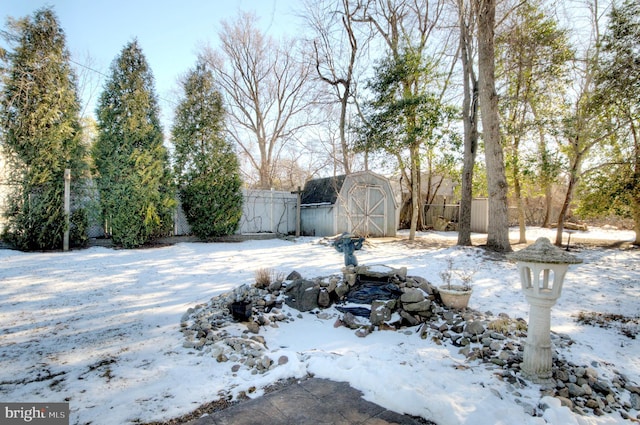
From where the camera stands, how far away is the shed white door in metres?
13.0

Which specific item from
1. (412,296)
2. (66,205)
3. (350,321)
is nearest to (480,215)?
(412,296)

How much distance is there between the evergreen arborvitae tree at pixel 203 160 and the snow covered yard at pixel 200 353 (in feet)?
14.3

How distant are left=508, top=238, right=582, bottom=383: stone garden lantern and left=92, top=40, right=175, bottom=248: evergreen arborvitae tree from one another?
9.18 metres

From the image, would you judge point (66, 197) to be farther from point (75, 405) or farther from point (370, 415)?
point (370, 415)

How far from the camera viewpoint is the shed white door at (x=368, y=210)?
42.8 feet

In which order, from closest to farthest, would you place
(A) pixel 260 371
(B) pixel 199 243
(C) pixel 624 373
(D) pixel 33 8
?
(A) pixel 260 371 → (C) pixel 624 373 → (D) pixel 33 8 → (B) pixel 199 243

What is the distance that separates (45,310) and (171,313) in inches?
61.2

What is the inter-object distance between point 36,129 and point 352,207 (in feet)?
33.2

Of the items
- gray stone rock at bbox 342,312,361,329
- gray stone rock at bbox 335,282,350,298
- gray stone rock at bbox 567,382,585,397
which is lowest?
gray stone rock at bbox 567,382,585,397

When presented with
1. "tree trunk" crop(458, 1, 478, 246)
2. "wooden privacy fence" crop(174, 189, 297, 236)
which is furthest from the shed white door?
"tree trunk" crop(458, 1, 478, 246)

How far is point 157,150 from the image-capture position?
9.29 metres

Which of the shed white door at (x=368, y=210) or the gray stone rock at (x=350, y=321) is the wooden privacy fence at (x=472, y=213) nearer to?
the shed white door at (x=368, y=210)

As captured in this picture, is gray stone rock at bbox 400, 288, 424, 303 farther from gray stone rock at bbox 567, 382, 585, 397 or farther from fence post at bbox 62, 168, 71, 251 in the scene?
fence post at bbox 62, 168, 71, 251

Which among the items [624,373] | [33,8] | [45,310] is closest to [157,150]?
[33,8]
